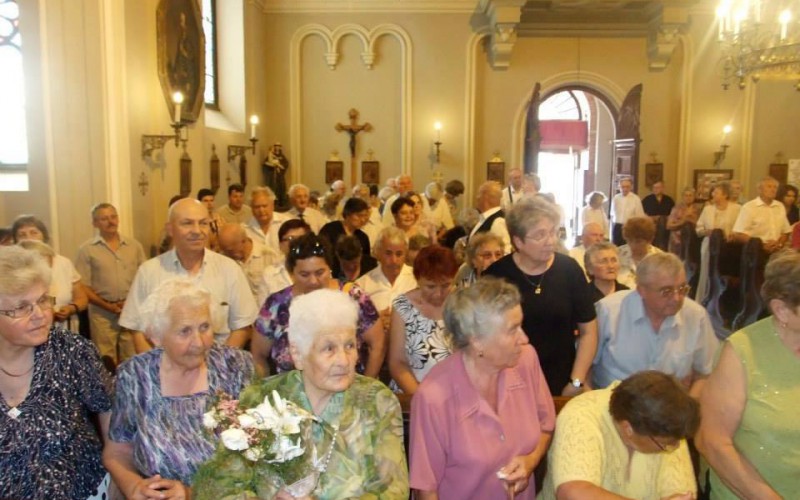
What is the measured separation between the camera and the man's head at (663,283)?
3.18m

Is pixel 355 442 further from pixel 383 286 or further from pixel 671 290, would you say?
pixel 383 286

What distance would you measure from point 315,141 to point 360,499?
11419 mm

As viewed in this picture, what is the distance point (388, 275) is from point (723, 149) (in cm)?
1035

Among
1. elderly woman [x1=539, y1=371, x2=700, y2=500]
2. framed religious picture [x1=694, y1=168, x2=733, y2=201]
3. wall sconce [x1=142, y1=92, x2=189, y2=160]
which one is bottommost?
elderly woman [x1=539, y1=371, x2=700, y2=500]

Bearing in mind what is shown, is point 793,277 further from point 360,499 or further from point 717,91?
point 717,91

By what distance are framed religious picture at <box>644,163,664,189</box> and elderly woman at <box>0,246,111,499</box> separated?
1204 centimetres

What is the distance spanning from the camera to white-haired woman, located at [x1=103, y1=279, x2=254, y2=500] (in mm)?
2441

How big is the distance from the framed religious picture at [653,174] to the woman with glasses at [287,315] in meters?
10.7

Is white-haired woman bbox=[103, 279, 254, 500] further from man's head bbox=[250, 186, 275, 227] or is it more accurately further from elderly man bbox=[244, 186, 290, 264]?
man's head bbox=[250, 186, 275, 227]

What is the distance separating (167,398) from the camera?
8.14 ft

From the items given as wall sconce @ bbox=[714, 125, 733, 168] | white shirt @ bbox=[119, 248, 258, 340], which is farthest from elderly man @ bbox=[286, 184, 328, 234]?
wall sconce @ bbox=[714, 125, 733, 168]

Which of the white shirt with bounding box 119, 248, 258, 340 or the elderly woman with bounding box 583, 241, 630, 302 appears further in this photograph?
the elderly woman with bounding box 583, 241, 630, 302

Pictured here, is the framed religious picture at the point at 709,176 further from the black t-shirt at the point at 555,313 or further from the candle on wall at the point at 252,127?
the black t-shirt at the point at 555,313

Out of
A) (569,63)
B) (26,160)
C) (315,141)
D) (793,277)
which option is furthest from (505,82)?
(793,277)
